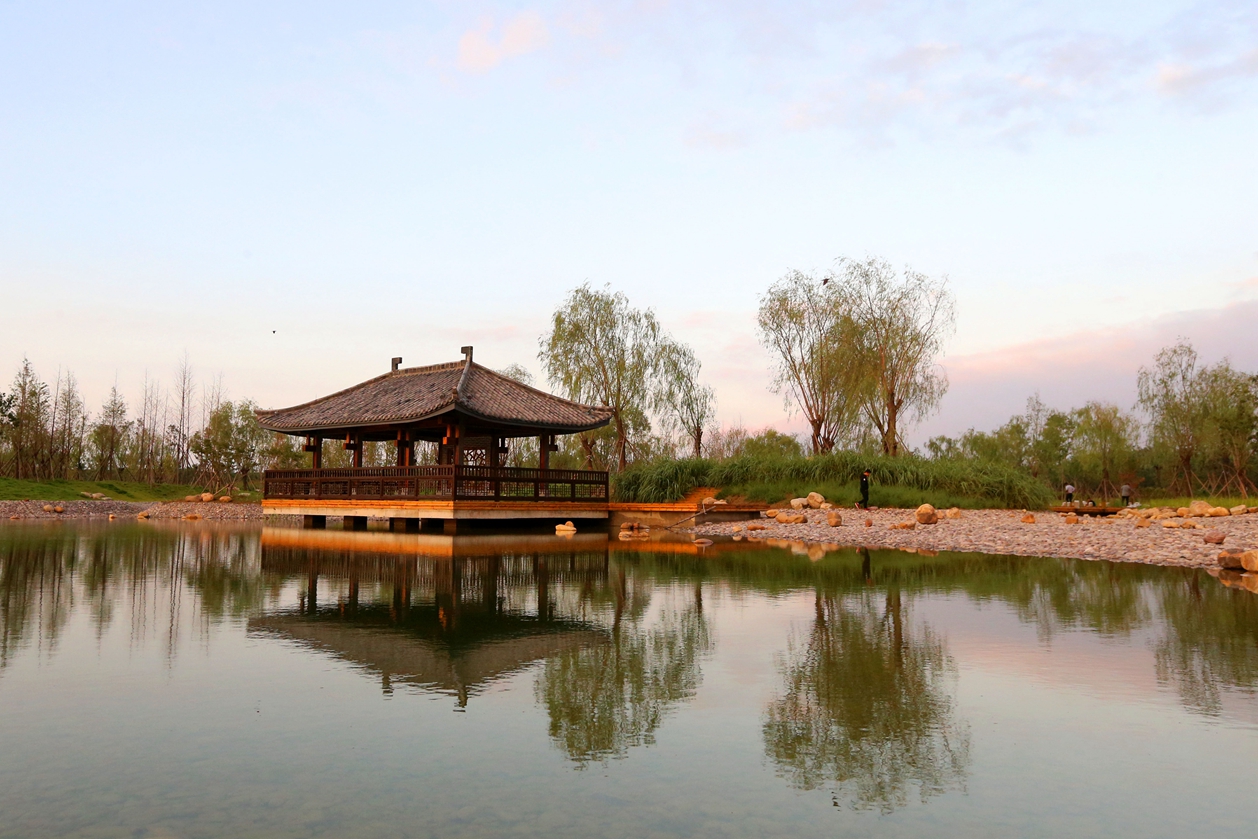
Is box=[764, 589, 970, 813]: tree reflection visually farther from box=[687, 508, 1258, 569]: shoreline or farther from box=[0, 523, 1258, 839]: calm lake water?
box=[687, 508, 1258, 569]: shoreline

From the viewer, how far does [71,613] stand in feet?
26.2

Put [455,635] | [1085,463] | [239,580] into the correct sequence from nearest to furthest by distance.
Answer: [455,635], [239,580], [1085,463]

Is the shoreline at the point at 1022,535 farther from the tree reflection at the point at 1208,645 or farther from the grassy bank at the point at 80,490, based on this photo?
the grassy bank at the point at 80,490

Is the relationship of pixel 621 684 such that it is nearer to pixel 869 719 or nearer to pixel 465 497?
pixel 869 719

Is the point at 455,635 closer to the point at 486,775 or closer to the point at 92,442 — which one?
the point at 486,775

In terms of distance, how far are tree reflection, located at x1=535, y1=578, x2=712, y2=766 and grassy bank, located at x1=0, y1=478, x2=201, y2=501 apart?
1461 inches

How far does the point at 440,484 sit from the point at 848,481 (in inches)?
482

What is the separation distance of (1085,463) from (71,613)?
5039 centimetres

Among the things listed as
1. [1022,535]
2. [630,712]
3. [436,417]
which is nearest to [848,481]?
[1022,535]

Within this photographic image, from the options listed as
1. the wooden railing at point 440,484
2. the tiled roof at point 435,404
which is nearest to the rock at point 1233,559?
the wooden railing at point 440,484

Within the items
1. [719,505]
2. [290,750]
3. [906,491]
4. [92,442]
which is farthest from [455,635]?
[92,442]

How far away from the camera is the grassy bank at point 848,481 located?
24.8m

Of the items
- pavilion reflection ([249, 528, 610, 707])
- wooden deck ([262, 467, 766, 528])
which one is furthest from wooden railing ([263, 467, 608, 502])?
pavilion reflection ([249, 528, 610, 707])

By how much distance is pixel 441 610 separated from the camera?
27.8 ft
